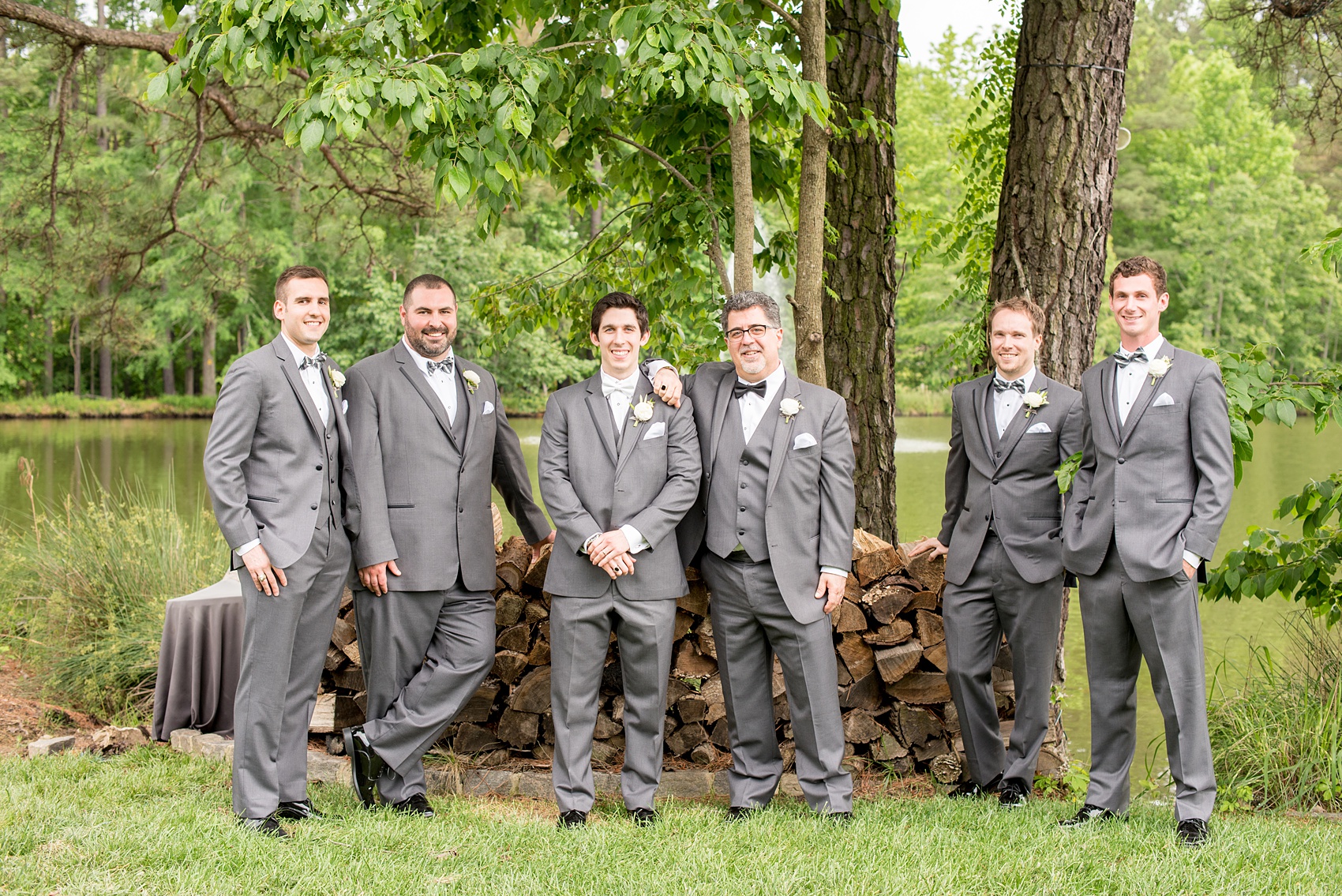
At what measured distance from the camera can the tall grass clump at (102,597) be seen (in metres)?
6.72

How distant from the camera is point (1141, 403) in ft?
13.0

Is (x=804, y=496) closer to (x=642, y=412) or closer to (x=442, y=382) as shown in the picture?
(x=642, y=412)

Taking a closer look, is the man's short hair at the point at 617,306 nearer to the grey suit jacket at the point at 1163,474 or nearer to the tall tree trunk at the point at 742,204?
the tall tree trunk at the point at 742,204

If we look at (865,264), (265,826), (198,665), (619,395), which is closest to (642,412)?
(619,395)

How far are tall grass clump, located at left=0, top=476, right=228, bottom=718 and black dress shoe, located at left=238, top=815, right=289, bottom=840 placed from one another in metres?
3.04

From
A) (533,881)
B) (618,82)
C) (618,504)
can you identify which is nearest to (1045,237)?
(618,82)

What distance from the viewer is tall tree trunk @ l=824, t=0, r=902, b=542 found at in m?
6.48

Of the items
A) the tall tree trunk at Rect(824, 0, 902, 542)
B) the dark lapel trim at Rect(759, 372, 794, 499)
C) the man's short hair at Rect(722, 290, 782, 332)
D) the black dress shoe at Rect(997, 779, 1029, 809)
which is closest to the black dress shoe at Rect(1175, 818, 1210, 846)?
the black dress shoe at Rect(997, 779, 1029, 809)

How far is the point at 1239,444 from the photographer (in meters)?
4.20

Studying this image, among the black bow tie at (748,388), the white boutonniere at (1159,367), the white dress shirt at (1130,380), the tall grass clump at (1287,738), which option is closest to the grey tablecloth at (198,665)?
the black bow tie at (748,388)

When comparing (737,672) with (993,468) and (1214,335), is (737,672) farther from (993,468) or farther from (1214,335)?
(1214,335)

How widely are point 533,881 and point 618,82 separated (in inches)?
162

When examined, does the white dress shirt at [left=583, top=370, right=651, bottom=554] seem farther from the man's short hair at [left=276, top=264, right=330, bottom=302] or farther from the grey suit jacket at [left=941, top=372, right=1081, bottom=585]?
the grey suit jacket at [left=941, top=372, right=1081, bottom=585]

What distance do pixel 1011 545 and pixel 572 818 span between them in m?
2.04
